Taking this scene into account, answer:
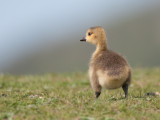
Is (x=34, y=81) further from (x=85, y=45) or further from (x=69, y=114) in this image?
(x=85, y=45)

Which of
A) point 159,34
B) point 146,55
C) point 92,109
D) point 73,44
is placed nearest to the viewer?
point 92,109

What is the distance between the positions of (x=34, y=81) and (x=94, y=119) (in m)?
7.48

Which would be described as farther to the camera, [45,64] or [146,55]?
[45,64]

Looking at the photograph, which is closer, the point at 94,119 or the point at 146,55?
the point at 94,119

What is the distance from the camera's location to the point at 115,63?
9266 mm

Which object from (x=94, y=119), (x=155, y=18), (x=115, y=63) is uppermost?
(x=155, y=18)

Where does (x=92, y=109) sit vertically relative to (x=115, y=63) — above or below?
below

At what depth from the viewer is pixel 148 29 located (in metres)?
69.5

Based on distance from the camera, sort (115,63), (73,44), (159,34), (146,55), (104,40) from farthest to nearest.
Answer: (73,44), (159,34), (146,55), (104,40), (115,63)

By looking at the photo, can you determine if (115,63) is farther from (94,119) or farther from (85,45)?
(85,45)

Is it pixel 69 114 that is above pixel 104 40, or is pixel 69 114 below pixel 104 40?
below

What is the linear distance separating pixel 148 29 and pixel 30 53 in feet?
87.0

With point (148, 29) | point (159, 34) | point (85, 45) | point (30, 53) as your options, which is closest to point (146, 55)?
point (159, 34)

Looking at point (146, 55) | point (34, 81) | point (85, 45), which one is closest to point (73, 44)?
point (85, 45)
